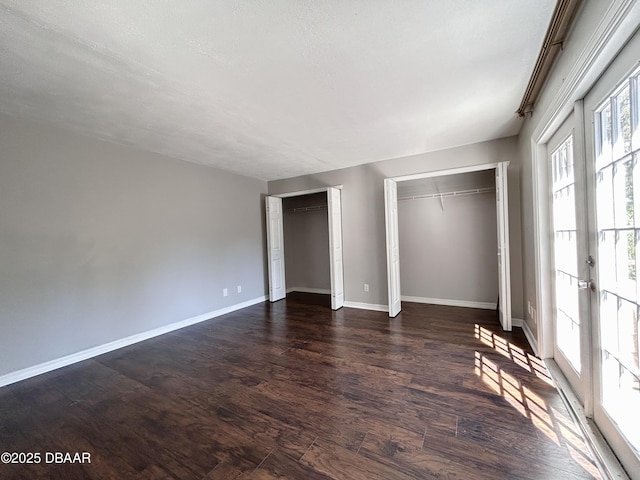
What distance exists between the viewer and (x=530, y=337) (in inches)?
109

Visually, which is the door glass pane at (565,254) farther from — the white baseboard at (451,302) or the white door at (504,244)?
the white baseboard at (451,302)

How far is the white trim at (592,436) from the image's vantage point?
1.25 metres

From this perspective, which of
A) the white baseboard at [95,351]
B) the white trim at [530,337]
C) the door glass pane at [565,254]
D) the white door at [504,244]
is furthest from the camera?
the white door at [504,244]

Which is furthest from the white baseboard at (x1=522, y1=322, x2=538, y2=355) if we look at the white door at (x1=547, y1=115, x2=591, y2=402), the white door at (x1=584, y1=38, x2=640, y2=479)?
the white door at (x1=584, y1=38, x2=640, y2=479)

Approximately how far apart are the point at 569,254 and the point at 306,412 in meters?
2.25

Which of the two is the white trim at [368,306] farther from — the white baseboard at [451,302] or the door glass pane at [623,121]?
the door glass pane at [623,121]

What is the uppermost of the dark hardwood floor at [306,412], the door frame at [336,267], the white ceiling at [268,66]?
the white ceiling at [268,66]

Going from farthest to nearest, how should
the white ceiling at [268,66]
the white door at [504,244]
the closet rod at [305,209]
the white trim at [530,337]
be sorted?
the closet rod at [305,209]
the white door at [504,244]
the white trim at [530,337]
the white ceiling at [268,66]

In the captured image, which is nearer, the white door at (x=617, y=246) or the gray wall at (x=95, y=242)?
the white door at (x=617, y=246)

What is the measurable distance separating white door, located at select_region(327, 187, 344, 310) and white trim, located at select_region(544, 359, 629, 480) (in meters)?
2.76

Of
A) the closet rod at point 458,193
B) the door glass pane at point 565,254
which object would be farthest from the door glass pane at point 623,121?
the closet rod at point 458,193

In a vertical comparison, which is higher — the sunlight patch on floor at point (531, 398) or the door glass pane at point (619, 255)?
the door glass pane at point (619, 255)

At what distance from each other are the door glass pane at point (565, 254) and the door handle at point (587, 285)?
248mm

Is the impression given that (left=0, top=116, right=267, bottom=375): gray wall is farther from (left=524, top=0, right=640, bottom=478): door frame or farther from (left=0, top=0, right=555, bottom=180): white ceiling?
(left=524, top=0, right=640, bottom=478): door frame
